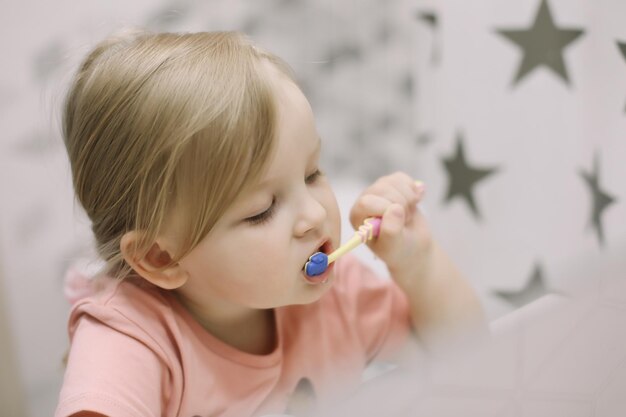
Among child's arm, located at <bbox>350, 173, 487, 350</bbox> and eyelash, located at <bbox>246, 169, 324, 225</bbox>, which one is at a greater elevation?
eyelash, located at <bbox>246, 169, 324, 225</bbox>

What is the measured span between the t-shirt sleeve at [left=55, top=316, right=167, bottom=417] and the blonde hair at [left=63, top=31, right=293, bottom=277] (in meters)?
0.08

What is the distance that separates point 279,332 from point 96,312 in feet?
0.65

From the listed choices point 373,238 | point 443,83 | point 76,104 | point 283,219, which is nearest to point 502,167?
point 443,83

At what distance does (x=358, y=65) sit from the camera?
1.22 meters

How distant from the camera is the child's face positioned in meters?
0.61

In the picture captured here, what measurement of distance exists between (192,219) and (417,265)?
0.93ft

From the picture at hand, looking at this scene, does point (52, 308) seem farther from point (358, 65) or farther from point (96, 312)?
point (358, 65)

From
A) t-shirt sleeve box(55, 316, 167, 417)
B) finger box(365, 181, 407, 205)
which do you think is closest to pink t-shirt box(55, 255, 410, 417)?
t-shirt sleeve box(55, 316, 167, 417)

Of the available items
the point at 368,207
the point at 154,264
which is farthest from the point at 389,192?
the point at 154,264

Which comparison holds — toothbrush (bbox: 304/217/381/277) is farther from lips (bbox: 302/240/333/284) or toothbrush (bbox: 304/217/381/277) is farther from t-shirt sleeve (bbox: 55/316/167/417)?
t-shirt sleeve (bbox: 55/316/167/417)

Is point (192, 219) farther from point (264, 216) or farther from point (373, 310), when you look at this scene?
point (373, 310)

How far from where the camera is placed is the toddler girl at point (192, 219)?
0.59 m

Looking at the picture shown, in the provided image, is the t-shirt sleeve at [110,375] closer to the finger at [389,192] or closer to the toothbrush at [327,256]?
the toothbrush at [327,256]

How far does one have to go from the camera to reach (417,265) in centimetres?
80
